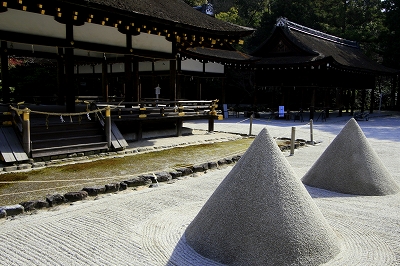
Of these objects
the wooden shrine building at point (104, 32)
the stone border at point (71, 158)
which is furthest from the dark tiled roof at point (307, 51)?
the stone border at point (71, 158)

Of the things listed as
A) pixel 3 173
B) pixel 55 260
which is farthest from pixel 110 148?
pixel 55 260

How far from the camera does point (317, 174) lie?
720cm

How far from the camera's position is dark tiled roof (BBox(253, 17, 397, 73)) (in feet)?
77.0

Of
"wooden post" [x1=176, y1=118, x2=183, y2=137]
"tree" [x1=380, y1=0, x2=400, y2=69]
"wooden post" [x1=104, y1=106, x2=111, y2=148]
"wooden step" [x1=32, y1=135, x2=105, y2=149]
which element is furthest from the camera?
"tree" [x1=380, y1=0, x2=400, y2=69]

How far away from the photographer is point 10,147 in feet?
28.9

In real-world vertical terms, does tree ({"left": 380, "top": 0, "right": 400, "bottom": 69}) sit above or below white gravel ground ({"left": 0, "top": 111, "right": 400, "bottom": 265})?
above

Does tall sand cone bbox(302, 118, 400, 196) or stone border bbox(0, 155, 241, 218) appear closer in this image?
stone border bbox(0, 155, 241, 218)

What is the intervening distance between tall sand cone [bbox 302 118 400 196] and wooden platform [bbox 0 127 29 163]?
6899 millimetres

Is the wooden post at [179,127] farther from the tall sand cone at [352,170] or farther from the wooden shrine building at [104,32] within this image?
the tall sand cone at [352,170]

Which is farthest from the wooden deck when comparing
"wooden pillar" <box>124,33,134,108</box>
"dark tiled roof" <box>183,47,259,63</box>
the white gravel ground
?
"dark tiled roof" <box>183,47,259,63</box>

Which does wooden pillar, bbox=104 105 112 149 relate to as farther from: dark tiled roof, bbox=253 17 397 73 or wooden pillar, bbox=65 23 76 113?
dark tiled roof, bbox=253 17 397 73

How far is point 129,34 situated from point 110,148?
448 centimetres

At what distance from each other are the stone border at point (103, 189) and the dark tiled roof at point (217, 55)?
39.3 feet

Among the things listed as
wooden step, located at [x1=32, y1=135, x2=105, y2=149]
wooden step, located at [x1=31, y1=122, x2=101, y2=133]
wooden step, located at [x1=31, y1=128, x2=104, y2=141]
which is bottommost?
wooden step, located at [x1=32, y1=135, x2=105, y2=149]
